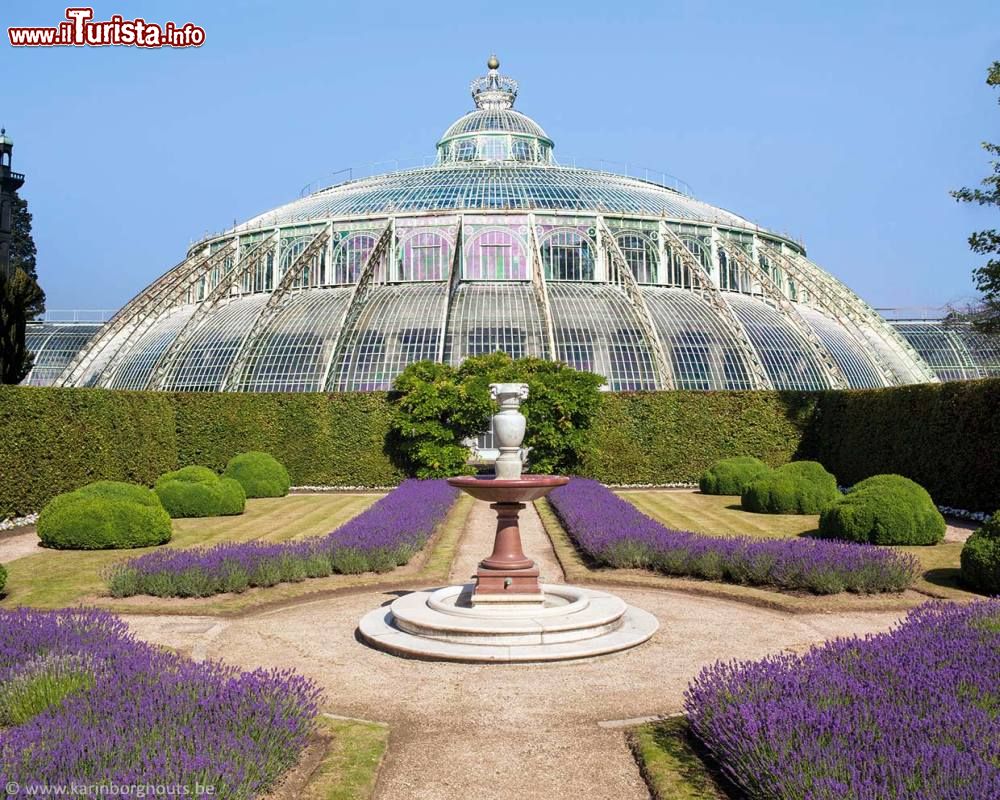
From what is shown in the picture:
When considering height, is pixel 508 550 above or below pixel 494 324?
below

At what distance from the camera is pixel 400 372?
4153 cm

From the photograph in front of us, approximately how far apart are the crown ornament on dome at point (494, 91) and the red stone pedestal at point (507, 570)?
185ft

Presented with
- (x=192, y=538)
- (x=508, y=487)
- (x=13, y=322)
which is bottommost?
(x=192, y=538)

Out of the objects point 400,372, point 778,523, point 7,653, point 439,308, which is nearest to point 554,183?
point 439,308

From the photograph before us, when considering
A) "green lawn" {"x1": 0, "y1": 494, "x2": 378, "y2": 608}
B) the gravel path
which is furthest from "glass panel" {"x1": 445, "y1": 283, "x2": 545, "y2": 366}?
the gravel path

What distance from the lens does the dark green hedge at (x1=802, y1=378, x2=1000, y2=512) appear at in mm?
26797

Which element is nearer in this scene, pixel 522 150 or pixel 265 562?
pixel 265 562

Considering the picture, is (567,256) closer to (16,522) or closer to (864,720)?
(16,522)

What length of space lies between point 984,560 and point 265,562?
1254 cm

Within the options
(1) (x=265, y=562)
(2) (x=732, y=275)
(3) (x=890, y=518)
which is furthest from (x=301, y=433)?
(2) (x=732, y=275)

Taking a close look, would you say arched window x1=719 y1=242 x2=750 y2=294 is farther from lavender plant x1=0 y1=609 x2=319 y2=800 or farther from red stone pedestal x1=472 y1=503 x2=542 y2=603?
lavender plant x1=0 y1=609 x2=319 y2=800

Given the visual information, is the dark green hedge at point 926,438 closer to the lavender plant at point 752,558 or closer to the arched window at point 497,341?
the lavender plant at point 752,558

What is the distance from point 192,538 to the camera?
23.2m

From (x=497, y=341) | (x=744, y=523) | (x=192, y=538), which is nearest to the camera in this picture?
(x=192, y=538)
